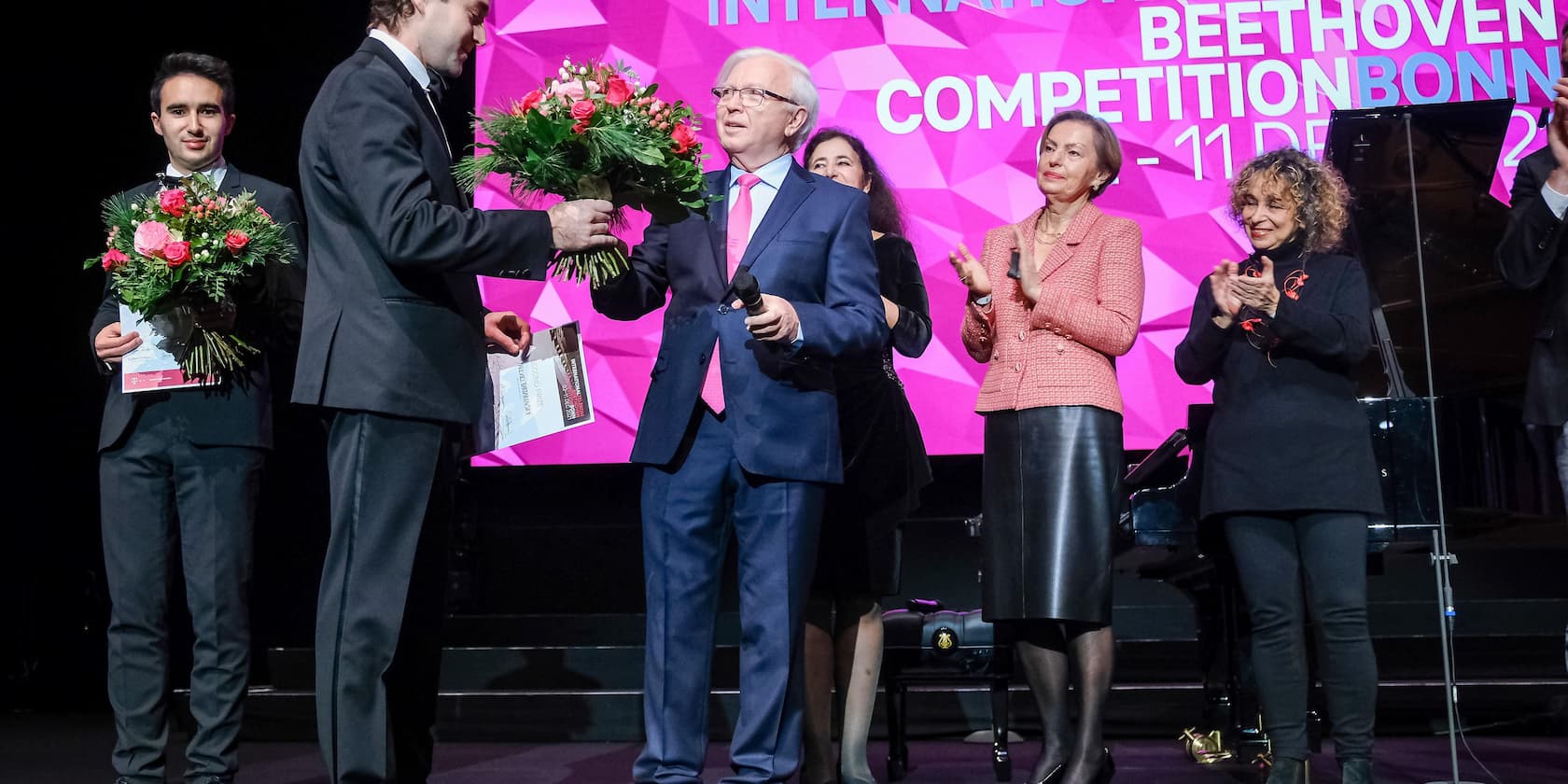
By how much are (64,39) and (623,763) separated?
14.6 ft

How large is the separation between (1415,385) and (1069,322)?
1.60 metres

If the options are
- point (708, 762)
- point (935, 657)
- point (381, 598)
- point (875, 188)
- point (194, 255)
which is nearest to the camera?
point (381, 598)

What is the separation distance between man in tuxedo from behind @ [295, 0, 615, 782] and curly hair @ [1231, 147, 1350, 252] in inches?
70.1

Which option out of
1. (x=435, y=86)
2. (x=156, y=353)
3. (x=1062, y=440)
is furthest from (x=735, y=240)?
(x=156, y=353)

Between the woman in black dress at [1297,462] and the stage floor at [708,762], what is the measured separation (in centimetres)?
64

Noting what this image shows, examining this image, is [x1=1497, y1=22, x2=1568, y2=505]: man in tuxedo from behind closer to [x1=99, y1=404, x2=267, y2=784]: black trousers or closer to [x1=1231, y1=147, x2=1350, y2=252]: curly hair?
[x1=1231, y1=147, x2=1350, y2=252]: curly hair

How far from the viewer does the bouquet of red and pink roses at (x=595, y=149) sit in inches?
88.7

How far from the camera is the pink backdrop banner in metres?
5.50

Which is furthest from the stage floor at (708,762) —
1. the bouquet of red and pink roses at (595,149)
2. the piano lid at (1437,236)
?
the bouquet of red and pink roses at (595,149)

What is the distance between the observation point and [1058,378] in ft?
9.89

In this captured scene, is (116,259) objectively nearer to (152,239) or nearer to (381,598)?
(152,239)

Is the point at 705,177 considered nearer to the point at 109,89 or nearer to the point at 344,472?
the point at 344,472

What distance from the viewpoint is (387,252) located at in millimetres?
2129

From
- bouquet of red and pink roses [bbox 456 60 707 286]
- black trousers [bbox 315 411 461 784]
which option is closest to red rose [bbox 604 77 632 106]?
bouquet of red and pink roses [bbox 456 60 707 286]
